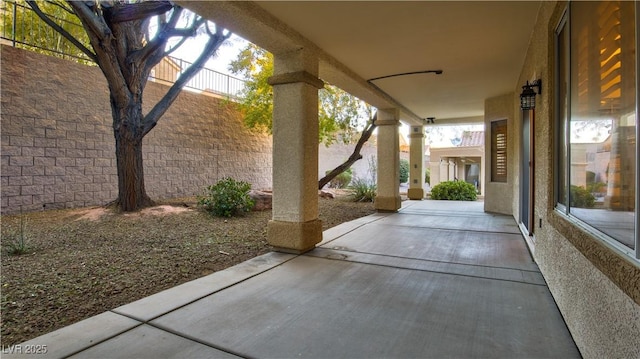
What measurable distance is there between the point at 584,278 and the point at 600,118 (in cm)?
89

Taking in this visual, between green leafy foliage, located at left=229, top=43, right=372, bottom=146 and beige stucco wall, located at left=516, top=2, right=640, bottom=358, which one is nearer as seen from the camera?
beige stucco wall, located at left=516, top=2, right=640, bottom=358

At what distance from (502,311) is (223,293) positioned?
2.29 m

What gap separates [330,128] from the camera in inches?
404

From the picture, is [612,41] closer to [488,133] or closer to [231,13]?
[231,13]

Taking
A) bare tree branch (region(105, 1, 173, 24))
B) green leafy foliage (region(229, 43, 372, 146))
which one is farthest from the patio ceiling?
green leafy foliage (region(229, 43, 372, 146))

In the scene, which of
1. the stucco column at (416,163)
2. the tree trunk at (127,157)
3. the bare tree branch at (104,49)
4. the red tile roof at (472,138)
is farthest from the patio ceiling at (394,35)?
the red tile roof at (472,138)

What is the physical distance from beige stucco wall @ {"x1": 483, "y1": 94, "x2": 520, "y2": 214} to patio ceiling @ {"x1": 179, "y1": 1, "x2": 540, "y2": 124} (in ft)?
3.74

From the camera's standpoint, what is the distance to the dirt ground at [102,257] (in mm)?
2662

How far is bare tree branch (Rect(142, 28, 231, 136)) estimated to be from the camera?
24.0 ft

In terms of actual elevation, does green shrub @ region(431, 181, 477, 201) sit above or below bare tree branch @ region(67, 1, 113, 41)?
below

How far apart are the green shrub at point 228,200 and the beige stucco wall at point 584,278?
5.50 metres

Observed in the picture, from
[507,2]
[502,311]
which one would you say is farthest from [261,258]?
[507,2]

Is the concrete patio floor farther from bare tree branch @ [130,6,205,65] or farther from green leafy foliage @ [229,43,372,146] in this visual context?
green leafy foliage @ [229,43,372,146]

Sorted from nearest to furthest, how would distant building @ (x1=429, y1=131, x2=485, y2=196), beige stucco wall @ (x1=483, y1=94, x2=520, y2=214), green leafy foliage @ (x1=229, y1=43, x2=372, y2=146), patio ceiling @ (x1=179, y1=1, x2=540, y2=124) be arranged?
patio ceiling @ (x1=179, y1=1, x2=540, y2=124) → beige stucco wall @ (x1=483, y1=94, x2=520, y2=214) → green leafy foliage @ (x1=229, y1=43, x2=372, y2=146) → distant building @ (x1=429, y1=131, x2=485, y2=196)
